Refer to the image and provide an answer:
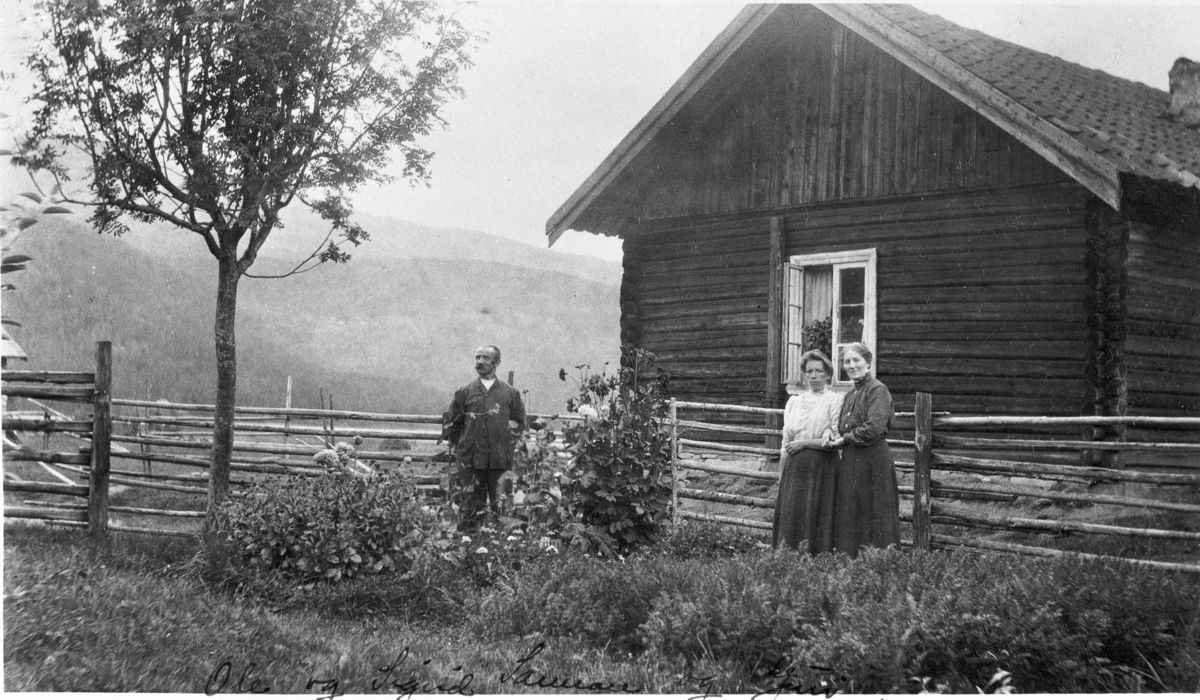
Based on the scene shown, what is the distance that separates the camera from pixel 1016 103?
794 cm

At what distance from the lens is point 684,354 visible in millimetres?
11469

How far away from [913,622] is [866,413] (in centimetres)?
218

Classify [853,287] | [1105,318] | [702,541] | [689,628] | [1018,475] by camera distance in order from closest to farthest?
[689,628]
[1018,475]
[702,541]
[1105,318]
[853,287]

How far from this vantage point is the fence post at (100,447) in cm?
774

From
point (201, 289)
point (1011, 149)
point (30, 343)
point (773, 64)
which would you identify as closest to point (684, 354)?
point (773, 64)

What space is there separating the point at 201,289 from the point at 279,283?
5.11 m

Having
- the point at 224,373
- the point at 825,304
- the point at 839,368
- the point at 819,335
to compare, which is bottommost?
the point at 224,373

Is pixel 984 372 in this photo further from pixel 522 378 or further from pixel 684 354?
pixel 522 378

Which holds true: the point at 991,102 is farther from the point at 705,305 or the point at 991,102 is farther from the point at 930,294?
the point at 705,305

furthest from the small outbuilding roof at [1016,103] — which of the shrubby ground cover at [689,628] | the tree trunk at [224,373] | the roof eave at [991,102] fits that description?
the tree trunk at [224,373]

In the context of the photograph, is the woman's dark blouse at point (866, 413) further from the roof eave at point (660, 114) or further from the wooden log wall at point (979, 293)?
the roof eave at point (660, 114)

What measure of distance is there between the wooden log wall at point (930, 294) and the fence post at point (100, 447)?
6.22 m

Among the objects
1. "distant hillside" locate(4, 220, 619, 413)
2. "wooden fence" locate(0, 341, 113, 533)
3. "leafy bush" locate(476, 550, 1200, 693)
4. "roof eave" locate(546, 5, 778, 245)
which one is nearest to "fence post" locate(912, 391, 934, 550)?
"leafy bush" locate(476, 550, 1200, 693)

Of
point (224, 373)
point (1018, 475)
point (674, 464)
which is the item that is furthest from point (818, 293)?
point (224, 373)
